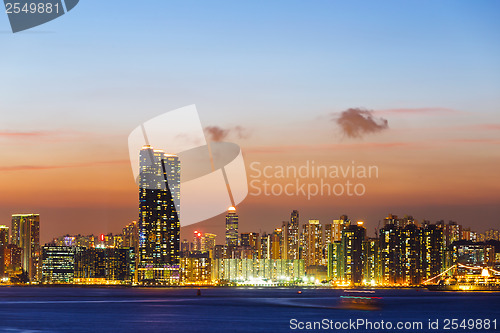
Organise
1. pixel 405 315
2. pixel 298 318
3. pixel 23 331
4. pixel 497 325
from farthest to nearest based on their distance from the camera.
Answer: pixel 405 315 < pixel 298 318 < pixel 497 325 < pixel 23 331

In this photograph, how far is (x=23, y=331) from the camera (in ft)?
324

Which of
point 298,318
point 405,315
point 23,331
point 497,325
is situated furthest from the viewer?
point 405,315

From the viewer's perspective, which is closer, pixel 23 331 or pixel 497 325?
pixel 23 331

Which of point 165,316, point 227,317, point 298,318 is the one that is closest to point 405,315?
point 298,318

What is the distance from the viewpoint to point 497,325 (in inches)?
4483

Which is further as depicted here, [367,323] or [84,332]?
[367,323]

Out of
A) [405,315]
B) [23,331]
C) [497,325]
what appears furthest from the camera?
[405,315]

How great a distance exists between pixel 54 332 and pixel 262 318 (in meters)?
37.8

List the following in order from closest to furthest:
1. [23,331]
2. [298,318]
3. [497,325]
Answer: [23,331] < [497,325] < [298,318]

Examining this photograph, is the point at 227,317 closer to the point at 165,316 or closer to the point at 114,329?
the point at 165,316

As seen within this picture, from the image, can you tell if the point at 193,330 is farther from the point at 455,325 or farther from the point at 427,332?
the point at 455,325

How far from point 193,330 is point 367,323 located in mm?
26242

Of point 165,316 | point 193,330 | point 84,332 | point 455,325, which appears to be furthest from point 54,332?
point 455,325

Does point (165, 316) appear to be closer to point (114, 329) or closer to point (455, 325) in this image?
point (114, 329)
